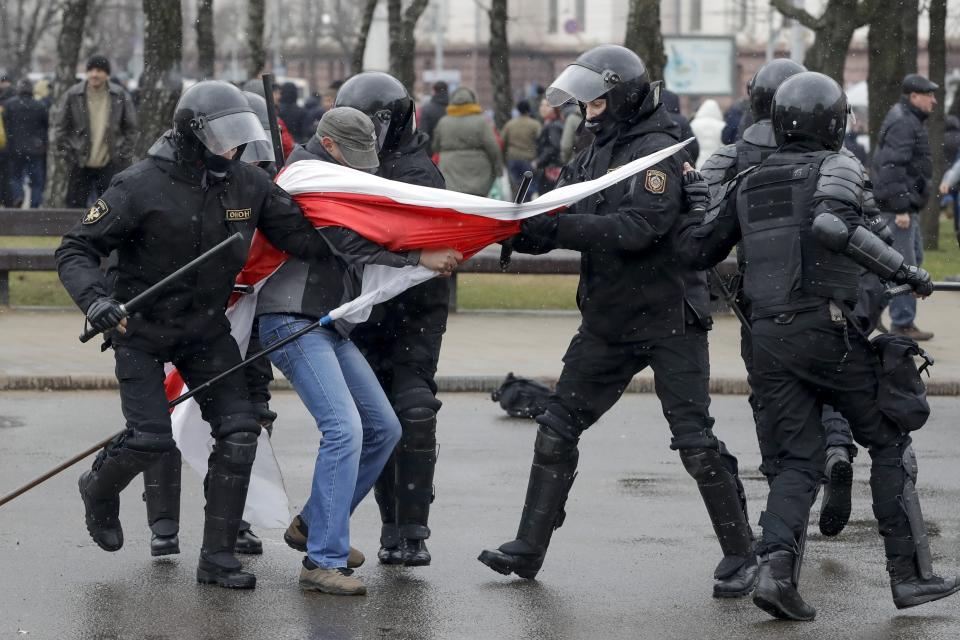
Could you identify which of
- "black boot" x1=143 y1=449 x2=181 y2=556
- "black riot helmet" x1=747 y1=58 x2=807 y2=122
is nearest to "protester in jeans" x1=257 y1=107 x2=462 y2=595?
"black boot" x1=143 y1=449 x2=181 y2=556

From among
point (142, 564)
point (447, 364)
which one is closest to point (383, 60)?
point (447, 364)

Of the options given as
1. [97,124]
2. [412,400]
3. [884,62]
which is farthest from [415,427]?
[884,62]

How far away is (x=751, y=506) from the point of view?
25.9 feet

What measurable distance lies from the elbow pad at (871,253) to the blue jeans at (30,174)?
18579 mm

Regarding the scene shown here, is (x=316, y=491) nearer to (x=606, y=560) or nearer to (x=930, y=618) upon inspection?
(x=606, y=560)

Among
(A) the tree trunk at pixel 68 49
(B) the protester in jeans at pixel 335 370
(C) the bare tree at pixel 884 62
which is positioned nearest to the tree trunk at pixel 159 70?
(A) the tree trunk at pixel 68 49

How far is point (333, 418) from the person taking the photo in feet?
20.2

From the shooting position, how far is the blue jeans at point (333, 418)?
6152mm

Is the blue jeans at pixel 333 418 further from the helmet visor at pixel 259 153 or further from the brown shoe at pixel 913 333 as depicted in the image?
the brown shoe at pixel 913 333

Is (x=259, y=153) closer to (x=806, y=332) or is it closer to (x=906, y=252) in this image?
(x=806, y=332)

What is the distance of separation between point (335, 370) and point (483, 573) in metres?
0.97

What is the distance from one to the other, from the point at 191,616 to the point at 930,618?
7.99 feet

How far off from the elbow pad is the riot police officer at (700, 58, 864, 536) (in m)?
1.21

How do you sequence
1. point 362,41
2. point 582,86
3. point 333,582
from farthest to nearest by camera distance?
1. point 362,41
2. point 582,86
3. point 333,582
